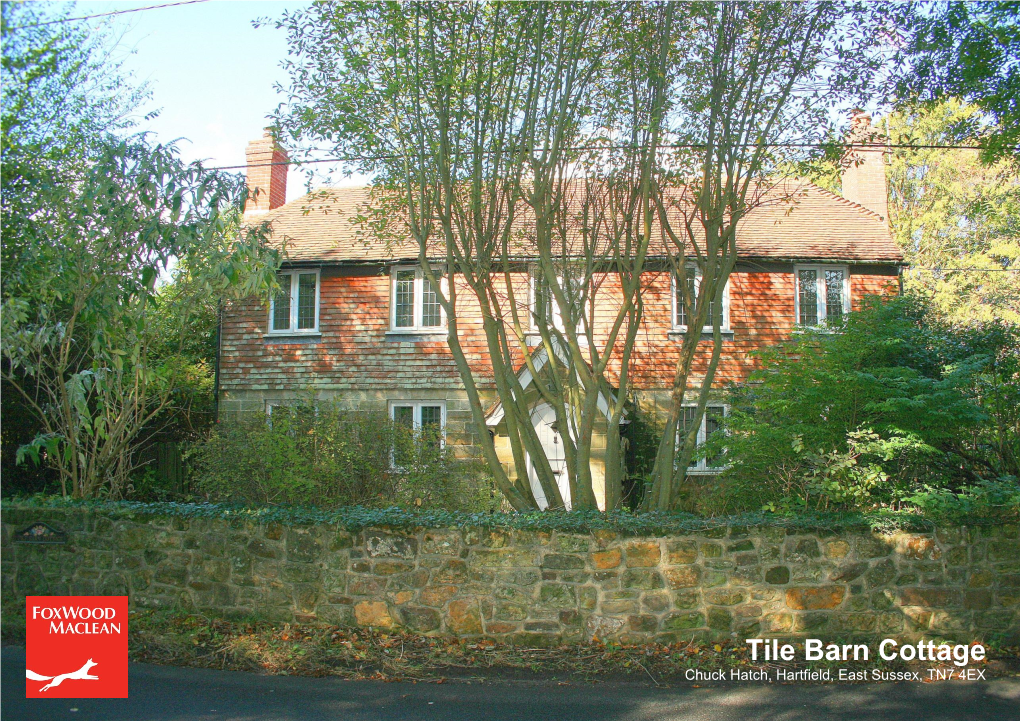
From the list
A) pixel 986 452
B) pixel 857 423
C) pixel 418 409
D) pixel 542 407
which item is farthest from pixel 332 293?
pixel 986 452

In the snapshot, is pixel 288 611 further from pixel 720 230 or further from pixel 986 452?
pixel 986 452

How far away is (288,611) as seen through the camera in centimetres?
743

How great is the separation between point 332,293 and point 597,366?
8145 millimetres

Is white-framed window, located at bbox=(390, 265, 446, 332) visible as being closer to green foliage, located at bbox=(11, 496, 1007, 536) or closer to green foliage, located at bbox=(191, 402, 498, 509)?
green foliage, located at bbox=(191, 402, 498, 509)

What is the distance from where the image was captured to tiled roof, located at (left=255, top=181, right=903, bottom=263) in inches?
567

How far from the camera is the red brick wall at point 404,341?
1437 centimetres

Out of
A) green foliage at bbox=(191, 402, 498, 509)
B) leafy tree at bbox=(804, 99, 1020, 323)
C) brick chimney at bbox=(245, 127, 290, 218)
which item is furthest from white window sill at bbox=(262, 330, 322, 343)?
leafy tree at bbox=(804, 99, 1020, 323)

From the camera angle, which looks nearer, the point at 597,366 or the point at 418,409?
the point at 597,366

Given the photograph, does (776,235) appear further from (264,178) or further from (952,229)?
(952,229)

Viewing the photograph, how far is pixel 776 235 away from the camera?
1517cm

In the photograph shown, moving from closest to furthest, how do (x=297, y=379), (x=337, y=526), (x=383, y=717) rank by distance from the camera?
(x=383, y=717) → (x=337, y=526) → (x=297, y=379)

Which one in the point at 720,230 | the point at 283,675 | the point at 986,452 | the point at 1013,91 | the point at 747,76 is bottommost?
the point at 283,675

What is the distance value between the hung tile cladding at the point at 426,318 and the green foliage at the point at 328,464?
2988 millimetres

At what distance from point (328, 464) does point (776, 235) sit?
10.1 metres
